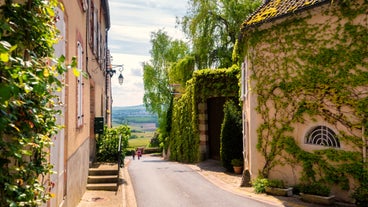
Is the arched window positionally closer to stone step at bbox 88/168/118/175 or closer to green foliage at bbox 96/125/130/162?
stone step at bbox 88/168/118/175

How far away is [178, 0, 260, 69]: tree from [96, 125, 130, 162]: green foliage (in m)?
12.1

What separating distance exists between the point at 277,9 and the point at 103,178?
29.0 feet

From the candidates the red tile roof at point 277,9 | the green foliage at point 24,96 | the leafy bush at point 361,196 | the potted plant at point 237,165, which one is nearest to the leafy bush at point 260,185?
the leafy bush at point 361,196

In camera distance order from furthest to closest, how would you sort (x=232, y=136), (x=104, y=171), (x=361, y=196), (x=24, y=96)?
(x=232, y=136) → (x=104, y=171) → (x=361, y=196) → (x=24, y=96)

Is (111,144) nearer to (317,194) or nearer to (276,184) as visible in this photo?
(276,184)

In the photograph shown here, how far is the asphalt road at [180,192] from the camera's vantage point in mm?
9953

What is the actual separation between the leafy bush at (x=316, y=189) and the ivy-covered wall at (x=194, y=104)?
7.95 metres

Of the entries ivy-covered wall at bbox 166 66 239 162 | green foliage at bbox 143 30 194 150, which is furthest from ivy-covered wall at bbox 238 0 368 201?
green foliage at bbox 143 30 194 150

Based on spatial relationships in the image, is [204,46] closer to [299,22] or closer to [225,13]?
[225,13]

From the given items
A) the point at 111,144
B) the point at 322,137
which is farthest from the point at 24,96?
the point at 111,144

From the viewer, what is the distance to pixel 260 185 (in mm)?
11398

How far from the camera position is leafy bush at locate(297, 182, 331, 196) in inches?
376

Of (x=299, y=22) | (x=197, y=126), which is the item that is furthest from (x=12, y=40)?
(x=197, y=126)

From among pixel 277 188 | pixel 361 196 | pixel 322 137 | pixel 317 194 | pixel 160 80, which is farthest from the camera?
pixel 160 80
